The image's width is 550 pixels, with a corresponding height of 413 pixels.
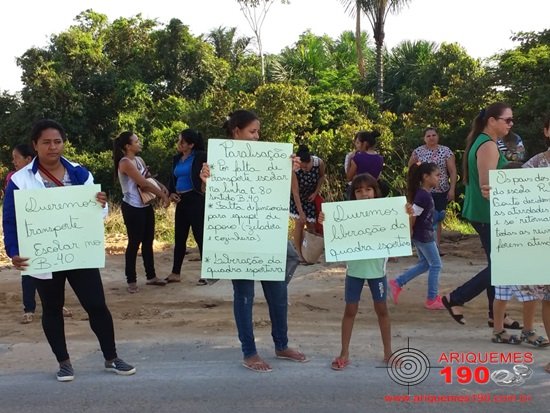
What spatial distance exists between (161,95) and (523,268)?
24.3 metres

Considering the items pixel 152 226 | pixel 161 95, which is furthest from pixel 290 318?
pixel 161 95

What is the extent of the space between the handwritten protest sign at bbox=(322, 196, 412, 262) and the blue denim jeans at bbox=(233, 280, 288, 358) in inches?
18.4

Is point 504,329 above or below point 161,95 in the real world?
below

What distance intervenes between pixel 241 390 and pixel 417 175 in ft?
9.63

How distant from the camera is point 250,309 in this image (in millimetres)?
4348

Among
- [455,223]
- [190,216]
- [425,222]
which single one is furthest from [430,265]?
[455,223]

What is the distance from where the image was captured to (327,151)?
1625 cm

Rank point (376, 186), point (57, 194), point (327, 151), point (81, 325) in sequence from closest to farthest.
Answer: point (57, 194) < point (376, 186) < point (81, 325) < point (327, 151)

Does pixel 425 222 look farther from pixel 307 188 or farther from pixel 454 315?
pixel 307 188

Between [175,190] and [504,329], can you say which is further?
[175,190]

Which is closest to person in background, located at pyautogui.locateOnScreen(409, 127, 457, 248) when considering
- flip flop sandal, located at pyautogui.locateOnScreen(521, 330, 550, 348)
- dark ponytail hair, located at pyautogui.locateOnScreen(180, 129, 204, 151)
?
dark ponytail hair, located at pyautogui.locateOnScreen(180, 129, 204, 151)

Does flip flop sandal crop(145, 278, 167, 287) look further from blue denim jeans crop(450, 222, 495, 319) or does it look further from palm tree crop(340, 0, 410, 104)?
palm tree crop(340, 0, 410, 104)

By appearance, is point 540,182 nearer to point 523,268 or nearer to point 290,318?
point 523,268

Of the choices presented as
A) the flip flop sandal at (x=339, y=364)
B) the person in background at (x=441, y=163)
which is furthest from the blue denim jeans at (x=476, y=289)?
the person in background at (x=441, y=163)
